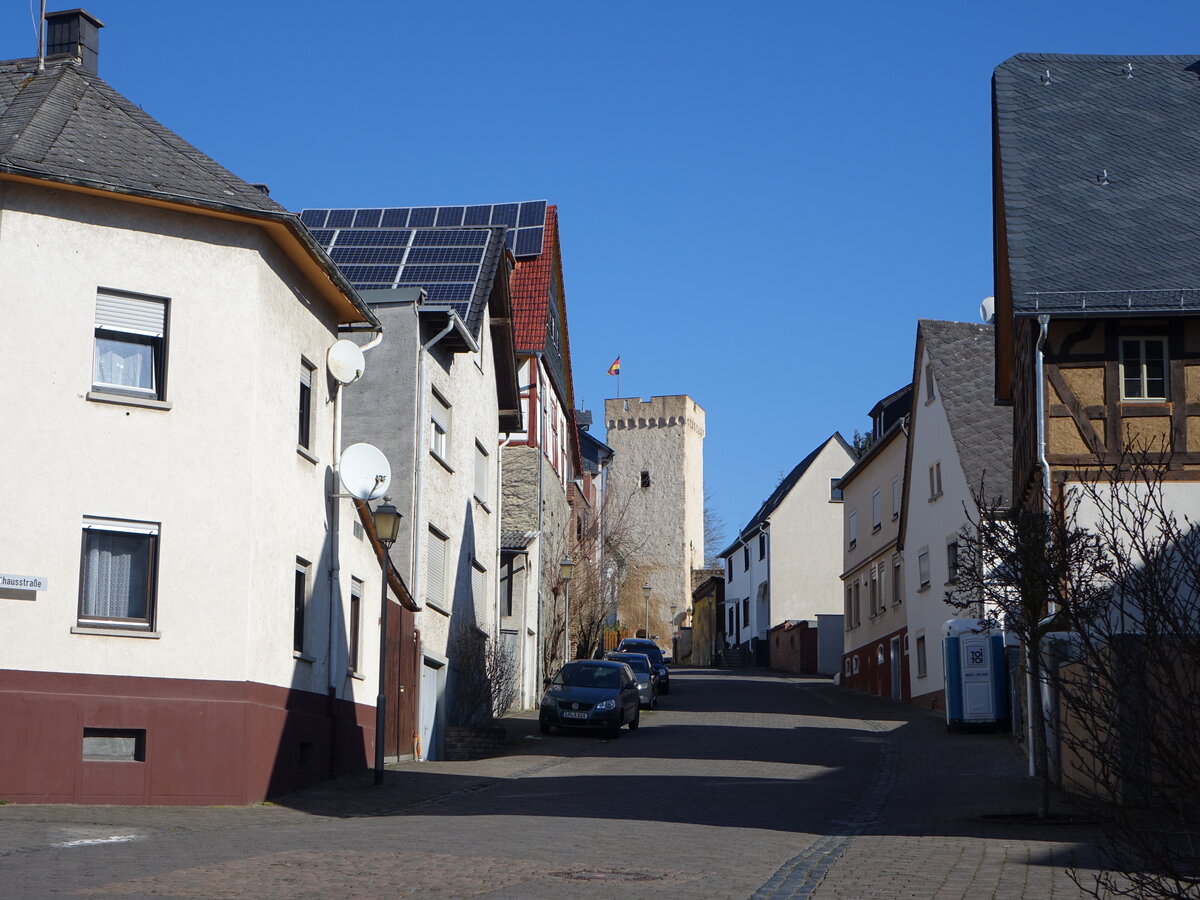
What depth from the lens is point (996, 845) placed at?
1311cm

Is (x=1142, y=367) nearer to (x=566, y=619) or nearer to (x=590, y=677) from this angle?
(x=590, y=677)

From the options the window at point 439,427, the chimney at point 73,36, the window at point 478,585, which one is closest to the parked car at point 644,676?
the window at point 478,585

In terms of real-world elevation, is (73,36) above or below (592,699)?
above

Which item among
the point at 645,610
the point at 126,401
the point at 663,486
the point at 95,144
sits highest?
the point at 663,486

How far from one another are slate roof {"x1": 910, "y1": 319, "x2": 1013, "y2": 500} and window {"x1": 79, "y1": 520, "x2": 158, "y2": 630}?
2102 centimetres

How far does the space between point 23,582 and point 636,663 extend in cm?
2447

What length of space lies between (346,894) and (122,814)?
600 cm

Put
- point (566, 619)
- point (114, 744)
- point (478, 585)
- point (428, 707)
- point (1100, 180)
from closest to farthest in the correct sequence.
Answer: point (114, 744) < point (1100, 180) < point (428, 707) < point (478, 585) < point (566, 619)

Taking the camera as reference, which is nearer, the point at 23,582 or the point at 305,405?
the point at 23,582

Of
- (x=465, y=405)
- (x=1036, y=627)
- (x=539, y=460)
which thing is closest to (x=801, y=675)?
(x=539, y=460)

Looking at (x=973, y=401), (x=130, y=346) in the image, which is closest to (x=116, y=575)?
(x=130, y=346)

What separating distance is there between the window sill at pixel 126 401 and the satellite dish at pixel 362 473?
3.39 metres

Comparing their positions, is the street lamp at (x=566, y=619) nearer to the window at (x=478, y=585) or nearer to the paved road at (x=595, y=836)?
the window at (x=478, y=585)

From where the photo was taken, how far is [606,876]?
10500mm
